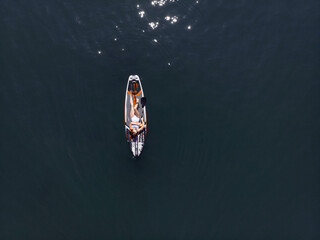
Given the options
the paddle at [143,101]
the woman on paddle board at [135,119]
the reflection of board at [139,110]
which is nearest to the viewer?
the reflection of board at [139,110]

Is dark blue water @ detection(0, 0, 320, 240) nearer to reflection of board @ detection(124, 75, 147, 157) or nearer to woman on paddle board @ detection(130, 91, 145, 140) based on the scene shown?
reflection of board @ detection(124, 75, 147, 157)

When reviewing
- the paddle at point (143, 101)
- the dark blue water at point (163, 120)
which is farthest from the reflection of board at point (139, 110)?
the dark blue water at point (163, 120)

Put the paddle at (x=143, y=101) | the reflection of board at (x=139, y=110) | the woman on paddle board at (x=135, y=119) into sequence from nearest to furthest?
the reflection of board at (x=139, y=110), the woman on paddle board at (x=135, y=119), the paddle at (x=143, y=101)

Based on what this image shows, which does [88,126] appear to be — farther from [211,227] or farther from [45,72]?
[211,227]

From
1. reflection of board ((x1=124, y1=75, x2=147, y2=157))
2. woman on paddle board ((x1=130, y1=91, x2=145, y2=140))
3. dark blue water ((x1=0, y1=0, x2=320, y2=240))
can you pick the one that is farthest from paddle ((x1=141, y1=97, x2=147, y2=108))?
dark blue water ((x1=0, y1=0, x2=320, y2=240))

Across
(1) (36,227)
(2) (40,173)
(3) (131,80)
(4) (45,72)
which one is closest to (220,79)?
(3) (131,80)

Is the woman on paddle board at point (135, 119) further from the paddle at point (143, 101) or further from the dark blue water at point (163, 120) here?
the dark blue water at point (163, 120)

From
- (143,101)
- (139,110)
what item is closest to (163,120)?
(139,110)

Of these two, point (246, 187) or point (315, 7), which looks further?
point (315, 7)
